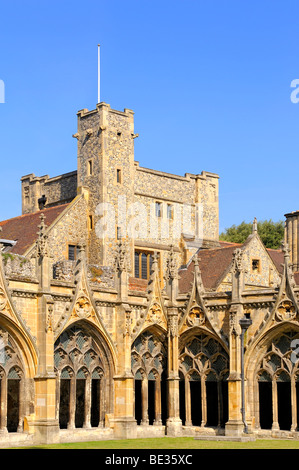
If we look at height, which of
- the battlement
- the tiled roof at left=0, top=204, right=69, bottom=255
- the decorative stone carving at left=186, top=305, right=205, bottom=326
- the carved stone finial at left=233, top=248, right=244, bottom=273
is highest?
the battlement

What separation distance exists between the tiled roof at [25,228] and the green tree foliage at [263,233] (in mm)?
29463

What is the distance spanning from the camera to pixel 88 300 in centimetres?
2912

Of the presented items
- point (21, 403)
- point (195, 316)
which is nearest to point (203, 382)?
point (195, 316)

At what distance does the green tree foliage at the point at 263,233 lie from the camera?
69875 millimetres

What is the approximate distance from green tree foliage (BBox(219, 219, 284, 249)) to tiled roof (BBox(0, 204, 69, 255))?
96.7ft

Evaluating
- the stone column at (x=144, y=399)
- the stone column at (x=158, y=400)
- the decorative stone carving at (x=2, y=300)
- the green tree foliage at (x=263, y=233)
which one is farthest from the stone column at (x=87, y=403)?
the green tree foliage at (x=263, y=233)

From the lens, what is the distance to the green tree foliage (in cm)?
6988

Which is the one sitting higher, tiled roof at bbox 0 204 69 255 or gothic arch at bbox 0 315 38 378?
tiled roof at bbox 0 204 69 255

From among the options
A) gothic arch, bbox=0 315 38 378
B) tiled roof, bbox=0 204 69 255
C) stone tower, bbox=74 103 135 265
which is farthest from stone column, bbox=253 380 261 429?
tiled roof, bbox=0 204 69 255

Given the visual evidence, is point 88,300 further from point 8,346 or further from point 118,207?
point 118,207

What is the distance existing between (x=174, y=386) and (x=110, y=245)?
10.4 meters

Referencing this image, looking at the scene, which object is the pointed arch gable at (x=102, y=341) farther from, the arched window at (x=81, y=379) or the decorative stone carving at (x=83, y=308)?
the decorative stone carving at (x=83, y=308)

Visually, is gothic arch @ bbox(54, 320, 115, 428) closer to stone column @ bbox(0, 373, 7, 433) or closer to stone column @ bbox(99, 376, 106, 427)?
stone column @ bbox(99, 376, 106, 427)

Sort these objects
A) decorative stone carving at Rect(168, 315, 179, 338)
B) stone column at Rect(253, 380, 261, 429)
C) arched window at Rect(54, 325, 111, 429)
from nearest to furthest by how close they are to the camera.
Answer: arched window at Rect(54, 325, 111, 429) → stone column at Rect(253, 380, 261, 429) → decorative stone carving at Rect(168, 315, 179, 338)
